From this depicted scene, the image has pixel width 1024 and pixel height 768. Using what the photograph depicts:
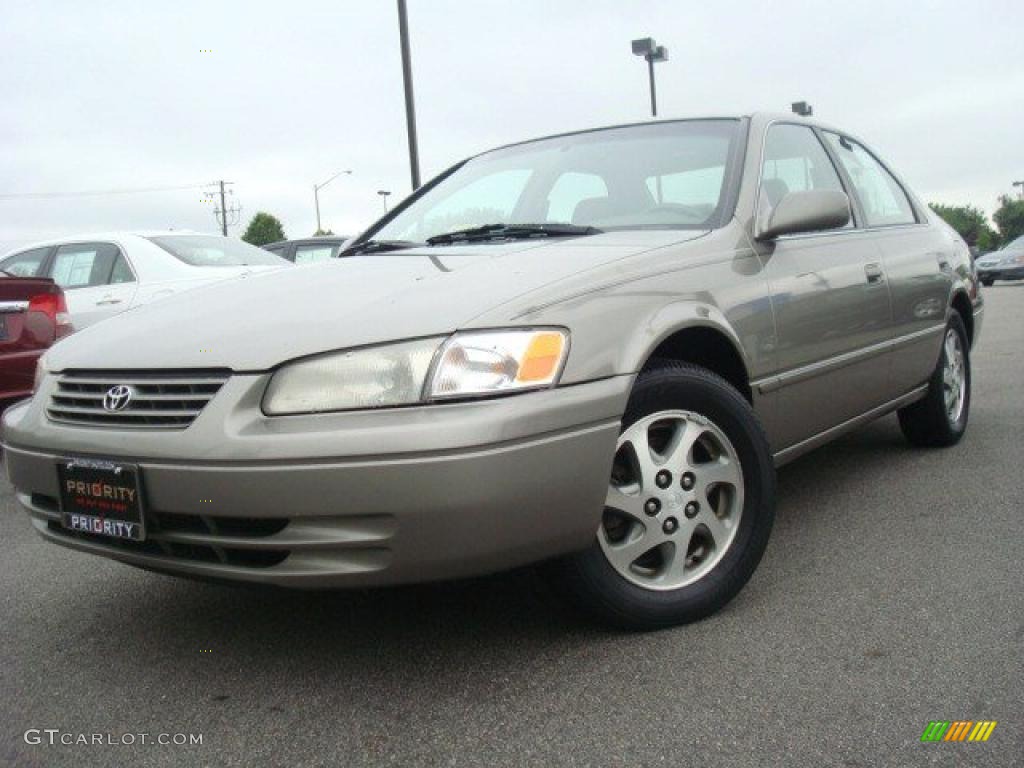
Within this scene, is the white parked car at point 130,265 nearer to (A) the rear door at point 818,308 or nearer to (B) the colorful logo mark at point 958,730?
(A) the rear door at point 818,308

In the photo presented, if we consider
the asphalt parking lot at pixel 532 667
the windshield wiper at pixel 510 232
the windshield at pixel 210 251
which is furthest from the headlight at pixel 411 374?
the windshield at pixel 210 251

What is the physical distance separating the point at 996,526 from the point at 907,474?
0.89 m

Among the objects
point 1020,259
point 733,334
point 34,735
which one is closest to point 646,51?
point 1020,259

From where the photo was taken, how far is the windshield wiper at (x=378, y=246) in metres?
3.52

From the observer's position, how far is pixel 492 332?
90.5 inches

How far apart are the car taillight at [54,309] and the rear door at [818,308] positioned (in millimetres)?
3721

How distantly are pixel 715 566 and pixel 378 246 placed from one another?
5.42 feet

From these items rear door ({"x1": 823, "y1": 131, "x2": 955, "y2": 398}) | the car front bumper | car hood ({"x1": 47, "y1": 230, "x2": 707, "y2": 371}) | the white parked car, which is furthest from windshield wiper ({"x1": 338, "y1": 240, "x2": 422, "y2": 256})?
the white parked car

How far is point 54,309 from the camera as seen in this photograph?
17.4 feet

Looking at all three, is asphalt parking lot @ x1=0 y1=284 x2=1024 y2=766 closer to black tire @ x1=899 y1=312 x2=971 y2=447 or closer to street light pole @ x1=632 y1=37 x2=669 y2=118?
black tire @ x1=899 y1=312 x2=971 y2=447

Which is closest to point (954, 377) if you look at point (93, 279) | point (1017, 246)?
point (93, 279)

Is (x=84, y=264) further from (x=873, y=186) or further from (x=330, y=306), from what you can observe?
(x=330, y=306)

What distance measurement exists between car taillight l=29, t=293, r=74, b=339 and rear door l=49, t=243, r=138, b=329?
2.18m

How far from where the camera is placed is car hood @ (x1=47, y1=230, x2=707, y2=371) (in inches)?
91.9
